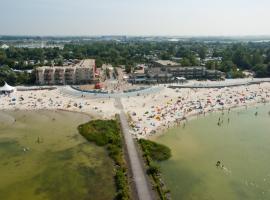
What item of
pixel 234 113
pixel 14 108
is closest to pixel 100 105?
pixel 14 108

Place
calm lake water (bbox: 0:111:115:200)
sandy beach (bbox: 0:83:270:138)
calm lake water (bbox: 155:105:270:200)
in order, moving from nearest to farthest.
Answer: calm lake water (bbox: 0:111:115:200)
calm lake water (bbox: 155:105:270:200)
sandy beach (bbox: 0:83:270:138)

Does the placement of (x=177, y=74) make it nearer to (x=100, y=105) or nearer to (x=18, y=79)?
(x=100, y=105)

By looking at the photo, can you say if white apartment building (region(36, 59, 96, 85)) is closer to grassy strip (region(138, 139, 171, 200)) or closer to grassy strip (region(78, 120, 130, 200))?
grassy strip (region(78, 120, 130, 200))

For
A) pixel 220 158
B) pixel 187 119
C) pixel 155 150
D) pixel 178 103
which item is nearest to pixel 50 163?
pixel 155 150

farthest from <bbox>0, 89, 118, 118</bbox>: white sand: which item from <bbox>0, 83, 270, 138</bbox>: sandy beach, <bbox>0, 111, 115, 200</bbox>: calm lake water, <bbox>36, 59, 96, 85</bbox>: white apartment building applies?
<bbox>36, 59, 96, 85</bbox>: white apartment building

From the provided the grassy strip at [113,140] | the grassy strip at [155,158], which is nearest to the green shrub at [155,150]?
the grassy strip at [155,158]

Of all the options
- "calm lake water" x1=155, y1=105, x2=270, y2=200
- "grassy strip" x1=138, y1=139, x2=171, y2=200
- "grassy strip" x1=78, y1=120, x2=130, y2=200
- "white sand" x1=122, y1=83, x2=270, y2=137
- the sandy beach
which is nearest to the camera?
"grassy strip" x1=138, y1=139, x2=171, y2=200

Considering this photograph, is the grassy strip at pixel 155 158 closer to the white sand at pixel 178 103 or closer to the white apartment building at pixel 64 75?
the white sand at pixel 178 103
